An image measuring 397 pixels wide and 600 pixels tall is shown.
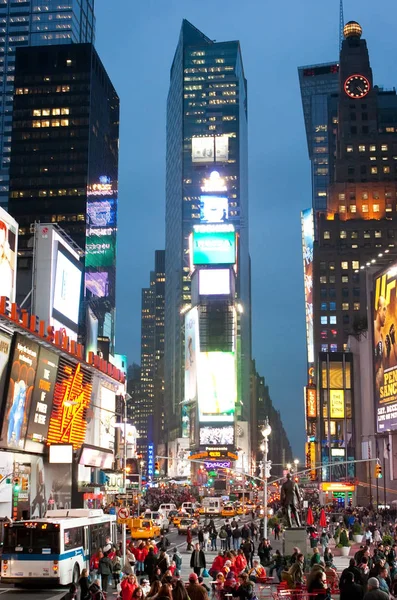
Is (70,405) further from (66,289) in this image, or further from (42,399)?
(66,289)

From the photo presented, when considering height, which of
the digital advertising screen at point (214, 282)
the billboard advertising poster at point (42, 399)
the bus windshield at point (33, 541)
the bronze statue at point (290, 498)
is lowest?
the bus windshield at point (33, 541)

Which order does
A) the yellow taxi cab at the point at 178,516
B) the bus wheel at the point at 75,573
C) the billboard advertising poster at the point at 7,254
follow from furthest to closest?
the yellow taxi cab at the point at 178,516, the billboard advertising poster at the point at 7,254, the bus wheel at the point at 75,573

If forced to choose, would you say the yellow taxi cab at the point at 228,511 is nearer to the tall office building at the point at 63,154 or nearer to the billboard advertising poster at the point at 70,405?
the billboard advertising poster at the point at 70,405

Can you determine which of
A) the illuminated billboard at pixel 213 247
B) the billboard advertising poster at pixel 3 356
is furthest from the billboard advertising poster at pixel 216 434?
the billboard advertising poster at pixel 3 356

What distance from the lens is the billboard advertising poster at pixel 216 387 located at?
16550cm

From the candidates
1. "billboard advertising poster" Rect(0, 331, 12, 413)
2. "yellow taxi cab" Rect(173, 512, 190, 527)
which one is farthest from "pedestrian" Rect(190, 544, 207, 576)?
"yellow taxi cab" Rect(173, 512, 190, 527)

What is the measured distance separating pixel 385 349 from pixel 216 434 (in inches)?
3198

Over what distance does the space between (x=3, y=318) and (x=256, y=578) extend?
83.9 ft

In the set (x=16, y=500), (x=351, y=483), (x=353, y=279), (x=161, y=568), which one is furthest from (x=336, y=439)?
(x=161, y=568)

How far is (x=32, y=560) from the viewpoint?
27.0 meters

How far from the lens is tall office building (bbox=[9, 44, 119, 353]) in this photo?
171 meters

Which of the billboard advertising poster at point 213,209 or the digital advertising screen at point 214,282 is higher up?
the billboard advertising poster at point 213,209

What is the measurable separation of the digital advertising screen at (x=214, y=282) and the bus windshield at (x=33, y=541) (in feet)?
480

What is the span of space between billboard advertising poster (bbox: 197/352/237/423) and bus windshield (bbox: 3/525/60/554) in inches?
5453
